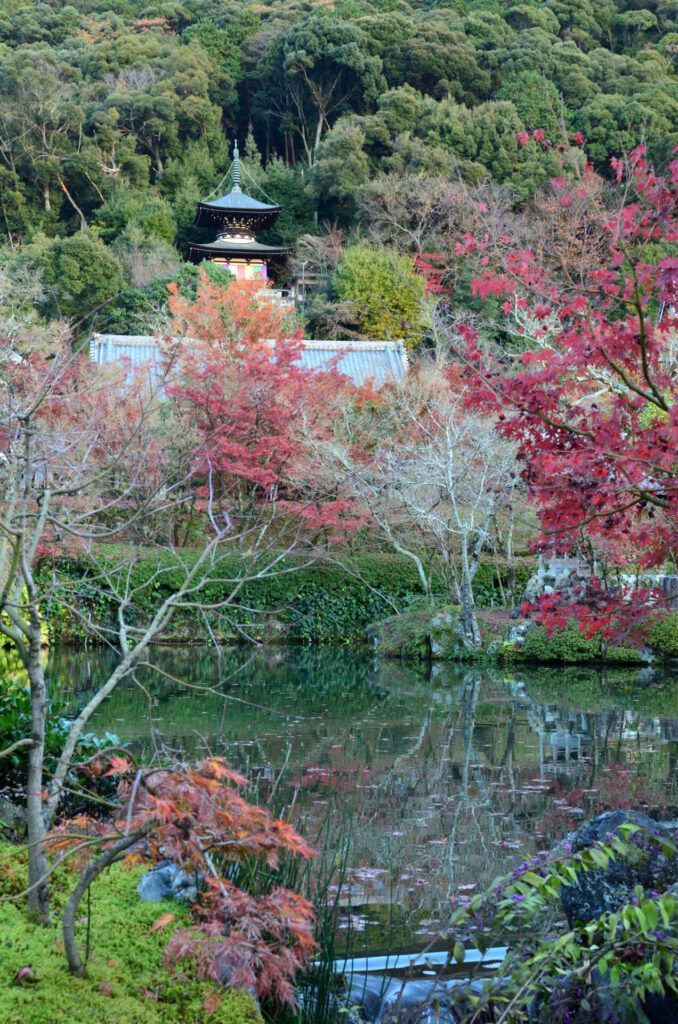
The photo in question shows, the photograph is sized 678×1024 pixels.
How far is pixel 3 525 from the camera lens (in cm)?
248

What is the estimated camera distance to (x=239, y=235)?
2689 cm

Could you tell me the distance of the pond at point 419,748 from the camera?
4.39 meters

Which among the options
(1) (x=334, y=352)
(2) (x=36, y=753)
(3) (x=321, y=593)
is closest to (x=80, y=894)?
(2) (x=36, y=753)

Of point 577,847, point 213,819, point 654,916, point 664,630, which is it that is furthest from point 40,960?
point 664,630

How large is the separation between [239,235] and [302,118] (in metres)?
6.51

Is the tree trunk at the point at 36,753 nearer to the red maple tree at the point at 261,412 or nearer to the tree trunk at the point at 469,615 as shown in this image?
the red maple tree at the point at 261,412

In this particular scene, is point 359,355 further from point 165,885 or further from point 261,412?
point 165,885

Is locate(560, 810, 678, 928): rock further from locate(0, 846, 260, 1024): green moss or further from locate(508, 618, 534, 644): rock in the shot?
locate(508, 618, 534, 644): rock

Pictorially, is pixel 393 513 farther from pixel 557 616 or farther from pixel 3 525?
pixel 3 525

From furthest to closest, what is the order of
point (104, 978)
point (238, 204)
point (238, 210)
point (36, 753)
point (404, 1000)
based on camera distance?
1. point (238, 204)
2. point (238, 210)
3. point (404, 1000)
4. point (36, 753)
5. point (104, 978)

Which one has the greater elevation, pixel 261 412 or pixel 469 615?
pixel 261 412

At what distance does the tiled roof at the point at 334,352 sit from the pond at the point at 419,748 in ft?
26.6

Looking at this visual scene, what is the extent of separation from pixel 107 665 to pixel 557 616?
8.79m

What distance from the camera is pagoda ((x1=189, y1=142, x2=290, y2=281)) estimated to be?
85.0ft
